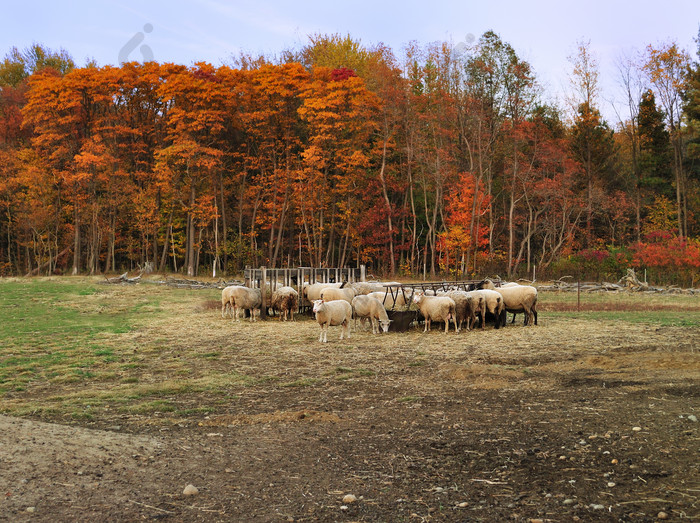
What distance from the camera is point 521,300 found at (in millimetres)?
19453

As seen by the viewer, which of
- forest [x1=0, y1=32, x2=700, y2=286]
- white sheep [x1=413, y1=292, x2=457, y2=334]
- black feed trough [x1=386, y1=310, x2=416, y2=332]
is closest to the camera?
white sheep [x1=413, y1=292, x2=457, y2=334]

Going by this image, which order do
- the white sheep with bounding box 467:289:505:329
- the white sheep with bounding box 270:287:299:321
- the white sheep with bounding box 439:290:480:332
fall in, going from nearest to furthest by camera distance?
the white sheep with bounding box 439:290:480:332 → the white sheep with bounding box 467:289:505:329 → the white sheep with bounding box 270:287:299:321

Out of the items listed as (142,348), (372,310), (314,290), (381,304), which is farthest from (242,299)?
(142,348)

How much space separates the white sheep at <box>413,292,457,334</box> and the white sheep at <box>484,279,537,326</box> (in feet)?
7.74

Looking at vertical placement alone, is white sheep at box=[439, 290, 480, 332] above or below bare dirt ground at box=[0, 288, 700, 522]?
above

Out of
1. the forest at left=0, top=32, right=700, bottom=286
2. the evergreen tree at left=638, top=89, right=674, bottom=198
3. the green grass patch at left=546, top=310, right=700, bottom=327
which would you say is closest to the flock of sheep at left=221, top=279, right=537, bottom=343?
the green grass patch at left=546, top=310, right=700, bottom=327

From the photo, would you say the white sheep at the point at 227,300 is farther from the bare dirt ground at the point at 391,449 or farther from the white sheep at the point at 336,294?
the bare dirt ground at the point at 391,449

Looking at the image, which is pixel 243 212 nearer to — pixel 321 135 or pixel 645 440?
pixel 321 135

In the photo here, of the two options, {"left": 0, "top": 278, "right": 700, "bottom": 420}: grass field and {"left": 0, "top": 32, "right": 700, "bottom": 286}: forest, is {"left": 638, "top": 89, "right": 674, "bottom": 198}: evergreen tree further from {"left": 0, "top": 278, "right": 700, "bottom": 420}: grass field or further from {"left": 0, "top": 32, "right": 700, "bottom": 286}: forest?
{"left": 0, "top": 278, "right": 700, "bottom": 420}: grass field

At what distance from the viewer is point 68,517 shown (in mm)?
5207

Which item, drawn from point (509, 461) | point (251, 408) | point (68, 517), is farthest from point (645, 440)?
point (68, 517)

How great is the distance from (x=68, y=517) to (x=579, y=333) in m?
14.8

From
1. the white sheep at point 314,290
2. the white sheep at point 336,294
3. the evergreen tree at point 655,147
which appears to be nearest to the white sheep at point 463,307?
the white sheep at point 336,294

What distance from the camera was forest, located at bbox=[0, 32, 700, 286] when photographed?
42.5 metres
